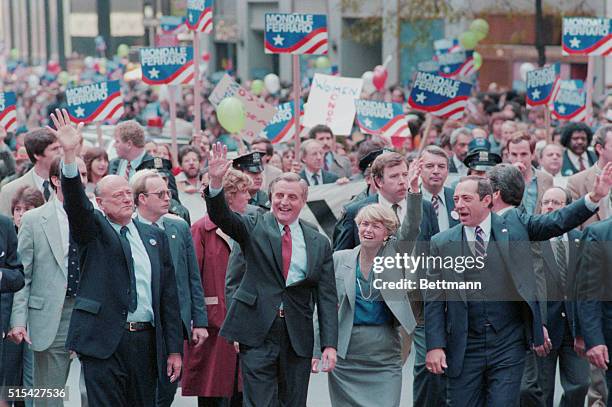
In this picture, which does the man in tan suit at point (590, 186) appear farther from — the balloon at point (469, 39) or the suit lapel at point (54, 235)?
the balloon at point (469, 39)

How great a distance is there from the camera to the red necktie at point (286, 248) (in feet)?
28.5

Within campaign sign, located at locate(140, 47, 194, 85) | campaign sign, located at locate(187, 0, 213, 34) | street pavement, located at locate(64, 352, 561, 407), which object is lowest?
street pavement, located at locate(64, 352, 561, 407)

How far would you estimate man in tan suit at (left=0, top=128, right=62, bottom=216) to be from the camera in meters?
10.5

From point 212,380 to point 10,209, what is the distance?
80.0 inches

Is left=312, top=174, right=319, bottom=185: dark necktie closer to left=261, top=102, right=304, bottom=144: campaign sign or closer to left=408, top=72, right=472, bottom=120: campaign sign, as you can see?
left=261, top=102, right=304, bottom=144: campaign sign

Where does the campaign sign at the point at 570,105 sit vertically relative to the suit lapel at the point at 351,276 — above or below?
above

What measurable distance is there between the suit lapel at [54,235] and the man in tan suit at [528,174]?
4095 mm

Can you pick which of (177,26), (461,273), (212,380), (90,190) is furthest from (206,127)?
(461,273)

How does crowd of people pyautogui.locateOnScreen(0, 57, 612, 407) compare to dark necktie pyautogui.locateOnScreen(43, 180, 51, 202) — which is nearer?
crowd of people pyautogui.locateOnScreen(0, 57, 612, 407)

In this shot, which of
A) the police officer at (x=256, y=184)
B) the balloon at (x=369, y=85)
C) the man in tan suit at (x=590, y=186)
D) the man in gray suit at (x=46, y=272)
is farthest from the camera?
the balloon at (x=369, y=85)

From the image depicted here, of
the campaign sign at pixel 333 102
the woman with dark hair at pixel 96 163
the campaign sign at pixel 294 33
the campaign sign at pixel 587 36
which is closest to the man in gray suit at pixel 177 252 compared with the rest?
the woman with dark hair at pixel 96 163

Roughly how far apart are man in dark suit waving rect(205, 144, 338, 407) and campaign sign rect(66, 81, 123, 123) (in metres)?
7.10
